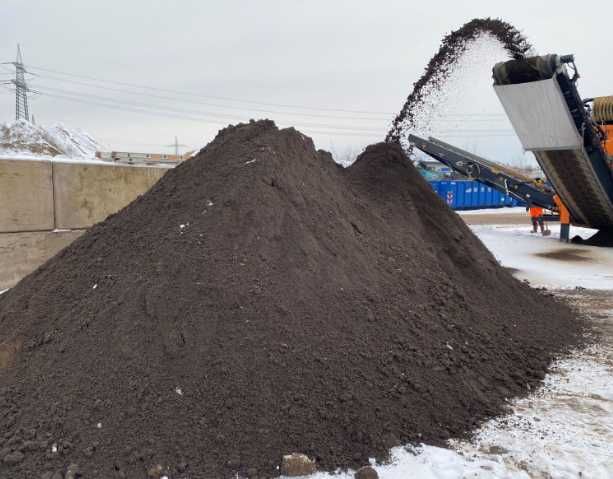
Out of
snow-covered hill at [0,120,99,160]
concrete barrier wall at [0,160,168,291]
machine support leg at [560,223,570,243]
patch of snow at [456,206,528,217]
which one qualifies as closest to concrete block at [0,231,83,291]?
concrete barrier wall at [0,160,168,291]

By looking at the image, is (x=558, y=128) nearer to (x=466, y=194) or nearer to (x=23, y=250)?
(x=23, y=250)

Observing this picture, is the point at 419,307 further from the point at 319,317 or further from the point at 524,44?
the point at 524,44

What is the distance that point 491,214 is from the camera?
26328 millimetres

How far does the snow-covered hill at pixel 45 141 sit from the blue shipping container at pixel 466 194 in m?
16.8

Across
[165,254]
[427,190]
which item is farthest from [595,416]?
[427,190]

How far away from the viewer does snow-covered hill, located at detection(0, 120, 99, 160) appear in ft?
73.2

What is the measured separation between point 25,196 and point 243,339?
15.5 feet

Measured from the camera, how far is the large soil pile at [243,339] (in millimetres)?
2945

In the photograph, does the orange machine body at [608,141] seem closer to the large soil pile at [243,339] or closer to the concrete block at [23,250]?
the large soil pile at [243,339]

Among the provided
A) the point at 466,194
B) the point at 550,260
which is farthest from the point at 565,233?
the point at 466,194

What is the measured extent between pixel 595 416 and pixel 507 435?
0.86 metres

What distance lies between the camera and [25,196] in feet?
21.7

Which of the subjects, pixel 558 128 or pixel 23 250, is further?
pixel 558 128

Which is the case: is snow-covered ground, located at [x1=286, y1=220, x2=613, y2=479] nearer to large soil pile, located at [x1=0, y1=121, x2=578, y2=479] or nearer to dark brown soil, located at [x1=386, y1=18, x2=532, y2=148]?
large soil pile, located at [x1=0, y1=121, x2=578, y2=479]
